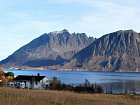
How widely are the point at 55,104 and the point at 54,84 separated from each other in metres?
80.3

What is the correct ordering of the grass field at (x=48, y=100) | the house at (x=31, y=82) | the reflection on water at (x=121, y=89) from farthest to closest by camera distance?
the reflection on water at (x=121, y=89)
the house at (x=31, y=82)
the grass field at (x=48, y=100)

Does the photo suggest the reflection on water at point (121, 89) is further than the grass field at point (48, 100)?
Yes

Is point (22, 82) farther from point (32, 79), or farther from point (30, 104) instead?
point (30, 104)

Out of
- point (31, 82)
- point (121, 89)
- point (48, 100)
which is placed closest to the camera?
point (48, 100)

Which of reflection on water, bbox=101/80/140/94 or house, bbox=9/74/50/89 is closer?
house, bbox=9/74/50/89

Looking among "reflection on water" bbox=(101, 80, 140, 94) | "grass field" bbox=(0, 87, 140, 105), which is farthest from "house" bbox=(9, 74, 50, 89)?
"grass field" bbox=(0, 87, 140, 105)

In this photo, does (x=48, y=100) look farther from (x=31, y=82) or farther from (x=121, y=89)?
(x=121, y=89)

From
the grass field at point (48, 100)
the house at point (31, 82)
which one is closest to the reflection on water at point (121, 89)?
the house at point (31, 82)

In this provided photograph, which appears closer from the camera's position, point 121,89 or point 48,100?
point 48,100

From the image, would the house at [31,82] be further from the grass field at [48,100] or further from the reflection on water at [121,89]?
the grass field at [48,100]

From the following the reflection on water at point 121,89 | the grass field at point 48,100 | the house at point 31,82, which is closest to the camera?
the grass field at point 48,100

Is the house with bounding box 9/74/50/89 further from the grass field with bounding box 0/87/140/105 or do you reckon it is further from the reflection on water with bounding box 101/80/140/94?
the grass field with bounding box 0/87/140/105

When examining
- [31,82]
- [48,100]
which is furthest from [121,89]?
[48,100]

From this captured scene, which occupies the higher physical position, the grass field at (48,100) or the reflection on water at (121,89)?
the grass field at (48,100)
